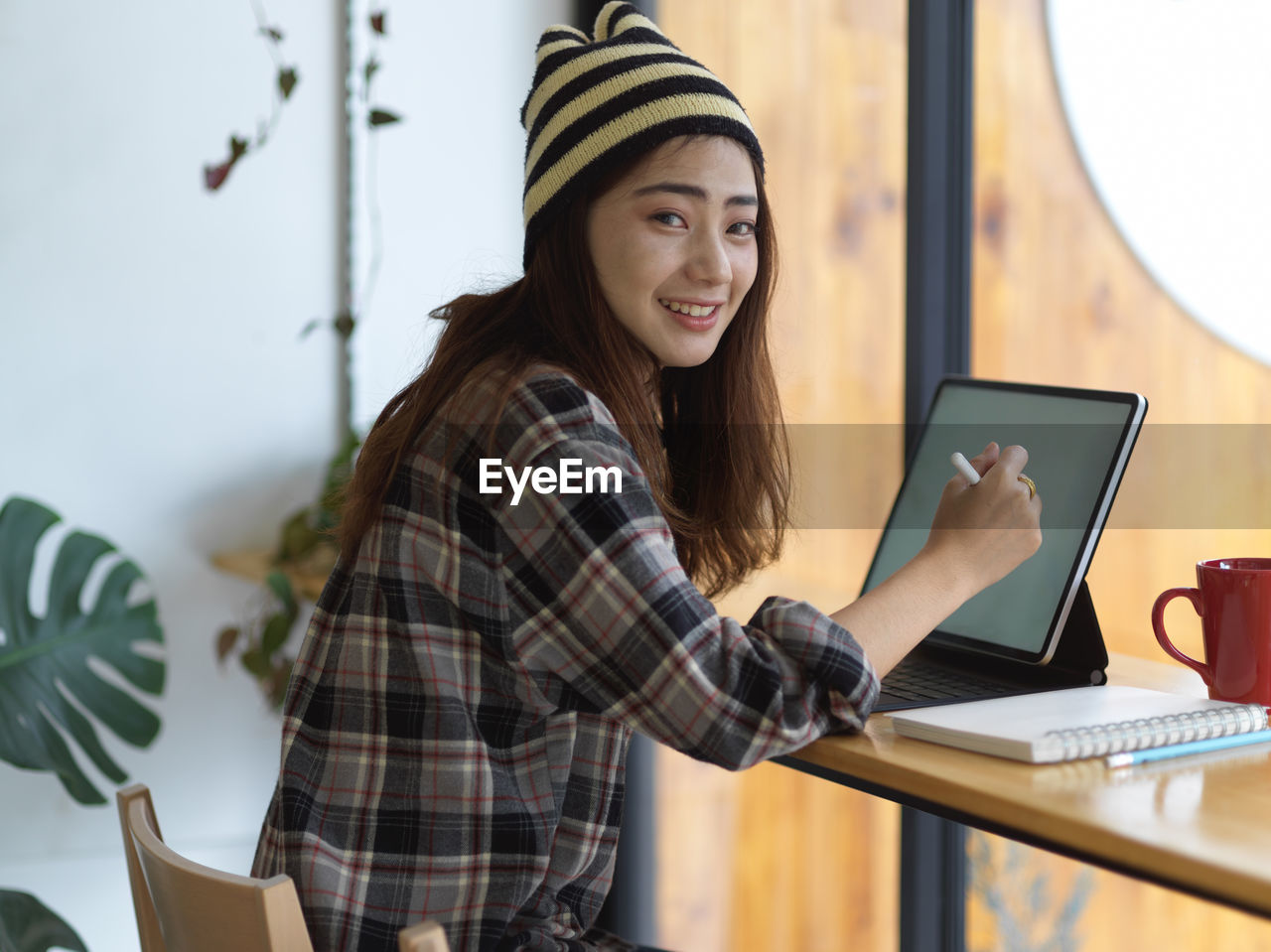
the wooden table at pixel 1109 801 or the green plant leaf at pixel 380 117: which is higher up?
the green plant leaf at pixel 380 117

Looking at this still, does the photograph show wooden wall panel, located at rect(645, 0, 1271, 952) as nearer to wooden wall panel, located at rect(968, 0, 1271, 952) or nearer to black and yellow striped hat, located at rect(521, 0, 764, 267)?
wooden wall panel, located at rect(968, 0, 1271, 952)

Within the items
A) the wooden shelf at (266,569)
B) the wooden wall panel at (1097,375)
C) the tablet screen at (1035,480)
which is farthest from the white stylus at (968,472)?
the wooden shelf at (266,569)

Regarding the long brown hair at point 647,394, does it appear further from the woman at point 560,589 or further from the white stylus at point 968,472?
the white stylus at point 968,472

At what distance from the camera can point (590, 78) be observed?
1.01m

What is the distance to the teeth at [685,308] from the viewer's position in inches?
41.2

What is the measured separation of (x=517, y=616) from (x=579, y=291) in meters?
0.31

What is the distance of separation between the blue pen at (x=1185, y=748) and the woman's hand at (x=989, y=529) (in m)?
0.17

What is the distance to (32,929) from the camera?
59.7 inches

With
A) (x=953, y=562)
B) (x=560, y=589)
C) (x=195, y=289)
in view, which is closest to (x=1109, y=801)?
(x=953, y=562)

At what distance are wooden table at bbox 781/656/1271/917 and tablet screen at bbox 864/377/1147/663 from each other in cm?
22

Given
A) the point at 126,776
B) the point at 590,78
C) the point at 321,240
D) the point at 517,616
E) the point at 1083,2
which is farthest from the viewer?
the point at 321,240

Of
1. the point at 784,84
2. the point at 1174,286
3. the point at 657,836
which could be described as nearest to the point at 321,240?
the point at 784,84

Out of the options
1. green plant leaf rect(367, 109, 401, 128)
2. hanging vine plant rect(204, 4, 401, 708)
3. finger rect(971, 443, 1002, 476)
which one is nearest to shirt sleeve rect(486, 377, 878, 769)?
finger rect(971, 443, 1002, 476)

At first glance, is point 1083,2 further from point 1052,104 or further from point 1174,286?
point 1174,286
